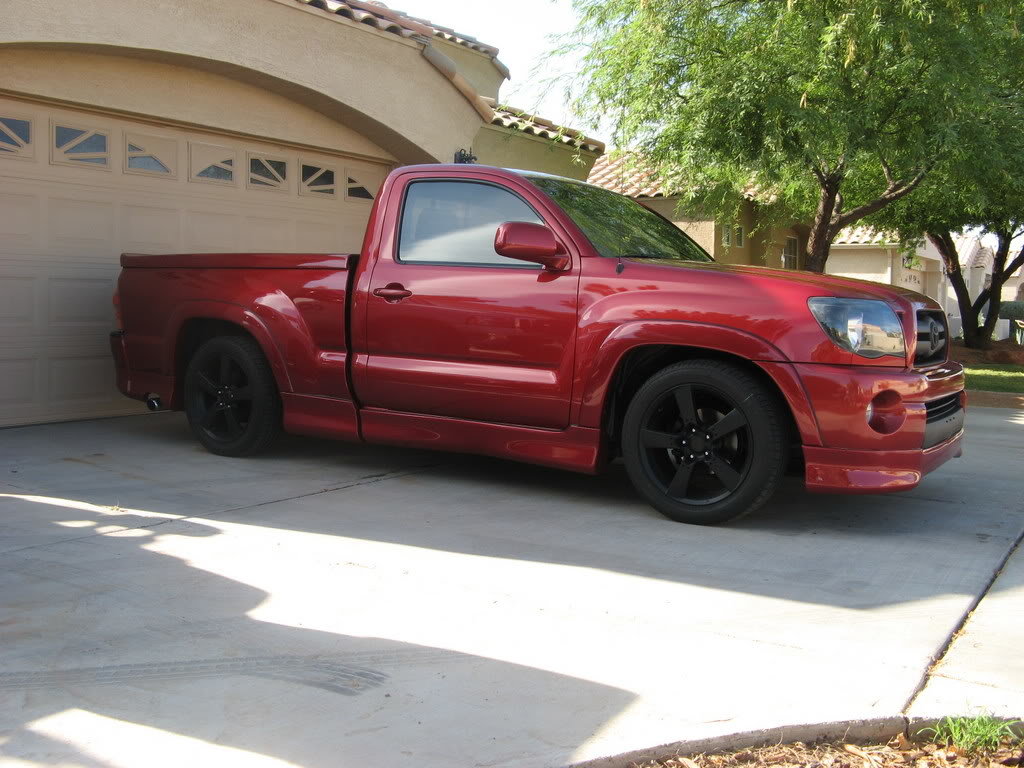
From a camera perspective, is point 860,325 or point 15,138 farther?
point 15,138

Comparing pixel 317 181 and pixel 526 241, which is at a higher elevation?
pixel 317 181

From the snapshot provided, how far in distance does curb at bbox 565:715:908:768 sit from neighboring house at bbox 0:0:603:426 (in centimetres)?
703

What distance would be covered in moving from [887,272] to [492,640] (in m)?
32.0

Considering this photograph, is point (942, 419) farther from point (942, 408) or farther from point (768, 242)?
point (768, 242)

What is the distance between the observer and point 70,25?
823cm

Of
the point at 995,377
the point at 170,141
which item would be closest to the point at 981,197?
the point at 995,377

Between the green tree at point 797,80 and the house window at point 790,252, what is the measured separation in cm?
1343

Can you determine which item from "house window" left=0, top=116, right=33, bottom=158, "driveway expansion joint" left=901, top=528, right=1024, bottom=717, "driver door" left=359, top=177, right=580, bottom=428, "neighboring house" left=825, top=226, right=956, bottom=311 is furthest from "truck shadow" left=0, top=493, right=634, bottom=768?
"neighboring house" left=825, top=226, right=956, bottom=311

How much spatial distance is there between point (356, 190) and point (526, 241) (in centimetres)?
575

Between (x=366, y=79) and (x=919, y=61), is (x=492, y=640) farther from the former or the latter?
(x=919, y=61)

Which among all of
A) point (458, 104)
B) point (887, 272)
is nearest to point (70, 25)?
point (458, 104)

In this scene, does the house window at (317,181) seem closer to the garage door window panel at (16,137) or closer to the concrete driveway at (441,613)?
the garage door window panel at (16,137)

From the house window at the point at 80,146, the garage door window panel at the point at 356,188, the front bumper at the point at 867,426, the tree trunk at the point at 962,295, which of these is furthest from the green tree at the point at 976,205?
the house window at the point at 80,146

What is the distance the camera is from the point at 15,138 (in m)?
8.45
